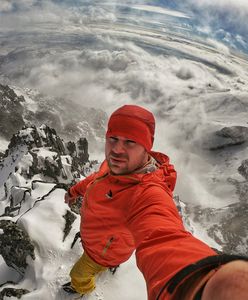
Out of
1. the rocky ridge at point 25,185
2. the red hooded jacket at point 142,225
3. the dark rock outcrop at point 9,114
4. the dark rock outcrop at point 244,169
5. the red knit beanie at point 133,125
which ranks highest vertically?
the red knit beanie at point 133,125

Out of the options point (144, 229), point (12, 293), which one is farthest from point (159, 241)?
point (12, 293)

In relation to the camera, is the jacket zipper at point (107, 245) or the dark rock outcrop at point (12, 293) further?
the dark rock outcrop at point (12, 293)

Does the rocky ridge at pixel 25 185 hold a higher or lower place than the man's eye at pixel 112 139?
lower

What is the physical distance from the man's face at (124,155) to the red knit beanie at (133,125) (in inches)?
4.1

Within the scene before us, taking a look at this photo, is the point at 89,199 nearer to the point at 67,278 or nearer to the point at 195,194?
the point at 67,278

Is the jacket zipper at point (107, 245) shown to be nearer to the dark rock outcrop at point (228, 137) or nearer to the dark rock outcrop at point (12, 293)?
the dark rock outcrop at point (12, 293)

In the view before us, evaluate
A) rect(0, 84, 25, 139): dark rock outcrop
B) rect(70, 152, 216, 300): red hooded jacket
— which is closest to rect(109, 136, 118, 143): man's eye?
rect(70, 152, 216, 300): red hooded jacket

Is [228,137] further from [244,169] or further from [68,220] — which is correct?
[68,220]

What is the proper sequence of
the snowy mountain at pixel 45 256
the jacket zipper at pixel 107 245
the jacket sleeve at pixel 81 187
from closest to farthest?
the jacket zipper at pixel 107 245
the jacket sleeve at pixel 81 187
the snowy mountain at pixel 45 256

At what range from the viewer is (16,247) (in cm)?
933

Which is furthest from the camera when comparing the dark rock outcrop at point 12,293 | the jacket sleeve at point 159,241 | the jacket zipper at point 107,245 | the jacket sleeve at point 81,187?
the dark rock outcrop at point 12,293

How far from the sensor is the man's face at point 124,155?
5.24 meters

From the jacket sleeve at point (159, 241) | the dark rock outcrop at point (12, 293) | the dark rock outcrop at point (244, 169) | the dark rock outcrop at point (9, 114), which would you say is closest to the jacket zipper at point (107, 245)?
the jacket sleeve at point (159, 241)

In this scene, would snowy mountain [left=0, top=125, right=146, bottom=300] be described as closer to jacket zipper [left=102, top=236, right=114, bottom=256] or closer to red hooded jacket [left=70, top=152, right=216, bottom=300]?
red hooded jacket [left=70, top=152, right=216, bottom=300]
